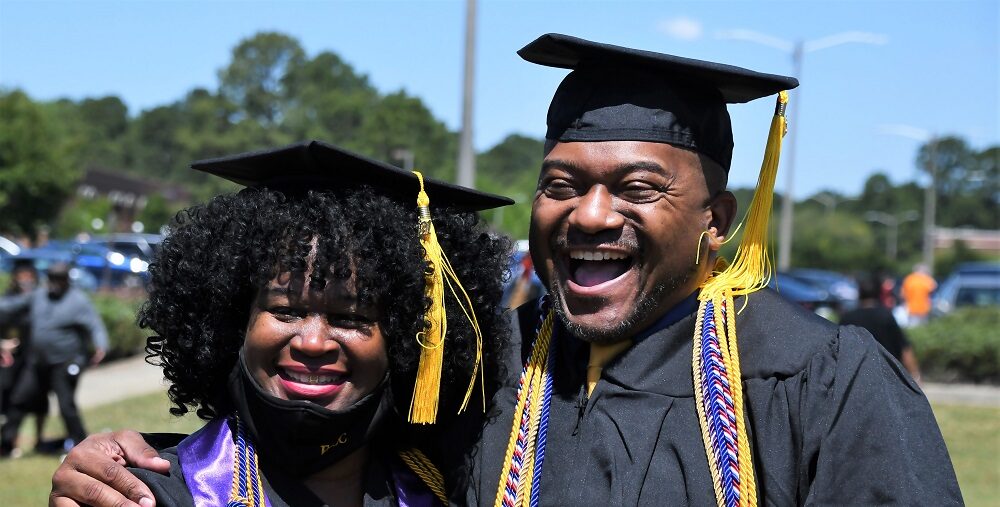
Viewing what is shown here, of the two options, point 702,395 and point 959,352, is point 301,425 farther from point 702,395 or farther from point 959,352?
point 959,352

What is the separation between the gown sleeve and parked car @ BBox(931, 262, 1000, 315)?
16.0 meters

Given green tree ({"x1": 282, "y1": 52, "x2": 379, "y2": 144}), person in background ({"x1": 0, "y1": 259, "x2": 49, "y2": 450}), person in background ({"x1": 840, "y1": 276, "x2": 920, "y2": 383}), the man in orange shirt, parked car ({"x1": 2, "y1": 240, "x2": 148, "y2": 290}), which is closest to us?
person in background ({"x1": 840, "y1": 276, "x2": 920, "y2": 383})

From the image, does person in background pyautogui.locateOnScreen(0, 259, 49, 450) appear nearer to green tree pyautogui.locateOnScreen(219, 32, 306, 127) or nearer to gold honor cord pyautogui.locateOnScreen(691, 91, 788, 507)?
gold honor cord pyautogui.locateOnScreen(691, 91, 788, 507)

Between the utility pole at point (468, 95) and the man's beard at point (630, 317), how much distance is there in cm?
703

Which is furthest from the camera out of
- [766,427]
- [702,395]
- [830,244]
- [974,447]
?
[830,244]

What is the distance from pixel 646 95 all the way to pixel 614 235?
0.37 metres

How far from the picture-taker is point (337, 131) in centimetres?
5788

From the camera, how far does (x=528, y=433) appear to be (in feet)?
9.02

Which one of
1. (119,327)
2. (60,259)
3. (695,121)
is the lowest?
(119,327)

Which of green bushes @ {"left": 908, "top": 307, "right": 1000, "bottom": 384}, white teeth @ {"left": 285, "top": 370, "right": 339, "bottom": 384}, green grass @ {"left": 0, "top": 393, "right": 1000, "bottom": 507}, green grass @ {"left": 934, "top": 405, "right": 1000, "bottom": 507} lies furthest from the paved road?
white teeth @ {"left": 285, "top": 370, "right": 339, "bottom": 384}

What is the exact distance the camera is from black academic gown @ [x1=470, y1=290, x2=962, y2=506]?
238cm

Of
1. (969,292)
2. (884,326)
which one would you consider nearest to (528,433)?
(884,326)

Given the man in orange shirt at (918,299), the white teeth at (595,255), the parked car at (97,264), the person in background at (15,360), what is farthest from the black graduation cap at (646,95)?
the parked car at (97,264)

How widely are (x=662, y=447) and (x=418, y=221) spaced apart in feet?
2.67
